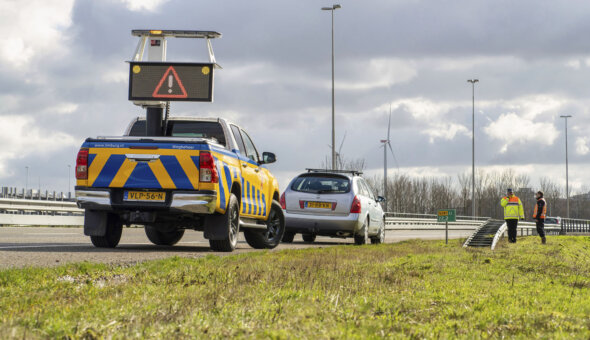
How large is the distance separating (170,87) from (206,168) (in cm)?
295

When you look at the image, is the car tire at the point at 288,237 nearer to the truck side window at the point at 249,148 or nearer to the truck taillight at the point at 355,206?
the truck taillight at the point at 355,206

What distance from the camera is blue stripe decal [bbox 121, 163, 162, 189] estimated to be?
10117mm

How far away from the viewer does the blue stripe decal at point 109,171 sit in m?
10.2

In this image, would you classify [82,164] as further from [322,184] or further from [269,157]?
[322,184]

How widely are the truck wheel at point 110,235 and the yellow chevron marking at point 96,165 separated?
76 cm

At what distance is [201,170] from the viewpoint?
10.1 m

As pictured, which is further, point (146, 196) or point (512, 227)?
point (512, 227)

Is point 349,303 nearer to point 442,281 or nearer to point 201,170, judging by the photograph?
point 442,281

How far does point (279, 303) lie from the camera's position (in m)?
4.88

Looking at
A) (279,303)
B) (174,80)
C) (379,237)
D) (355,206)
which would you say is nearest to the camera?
(279,303)

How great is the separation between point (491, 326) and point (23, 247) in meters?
7.61

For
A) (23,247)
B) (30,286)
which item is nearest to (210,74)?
(23,247)

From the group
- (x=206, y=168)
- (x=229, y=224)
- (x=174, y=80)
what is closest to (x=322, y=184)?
(x=174, y=80)

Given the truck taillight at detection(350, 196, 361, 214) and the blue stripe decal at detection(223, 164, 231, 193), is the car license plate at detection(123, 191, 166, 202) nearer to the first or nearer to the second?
the blue stripe decal at detection(223, 164, 231, 193)
